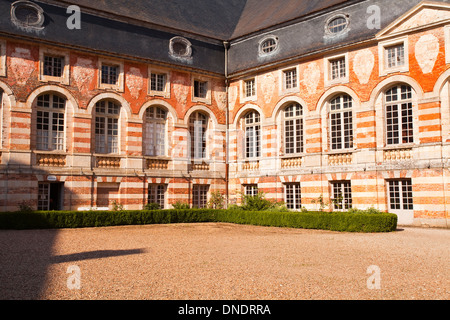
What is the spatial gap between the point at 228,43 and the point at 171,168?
25.3 ft

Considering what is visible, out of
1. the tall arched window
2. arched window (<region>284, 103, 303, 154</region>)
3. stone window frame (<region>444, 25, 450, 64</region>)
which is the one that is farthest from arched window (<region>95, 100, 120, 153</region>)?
stone window frame (<region>444, 25, 450, 64</region>)

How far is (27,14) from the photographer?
62.1 feet

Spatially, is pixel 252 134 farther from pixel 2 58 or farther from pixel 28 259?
pixel 28 259

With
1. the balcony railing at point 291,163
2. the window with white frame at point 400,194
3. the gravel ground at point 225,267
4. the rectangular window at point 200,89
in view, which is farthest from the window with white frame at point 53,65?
the window with white frame at point 400,194

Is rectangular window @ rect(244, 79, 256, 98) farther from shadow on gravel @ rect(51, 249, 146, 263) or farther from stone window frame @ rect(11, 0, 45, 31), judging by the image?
shadow on gravel @ rect(51, 249, 146, 263)

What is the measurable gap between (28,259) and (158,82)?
1438cm

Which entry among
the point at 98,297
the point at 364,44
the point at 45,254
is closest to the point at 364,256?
the point at 98,297

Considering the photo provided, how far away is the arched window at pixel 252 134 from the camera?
2344 centimetres

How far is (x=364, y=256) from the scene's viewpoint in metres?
9.98

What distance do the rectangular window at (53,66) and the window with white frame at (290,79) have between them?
34.1ft

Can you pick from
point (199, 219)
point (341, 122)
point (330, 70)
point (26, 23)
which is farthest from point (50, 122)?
point (341, 122)

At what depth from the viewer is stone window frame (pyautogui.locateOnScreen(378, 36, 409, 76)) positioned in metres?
18.2

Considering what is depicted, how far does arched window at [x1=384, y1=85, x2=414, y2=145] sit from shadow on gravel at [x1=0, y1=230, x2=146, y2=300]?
12019mm

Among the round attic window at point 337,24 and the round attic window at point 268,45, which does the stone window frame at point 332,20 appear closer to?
the round attic window at point 337,24
